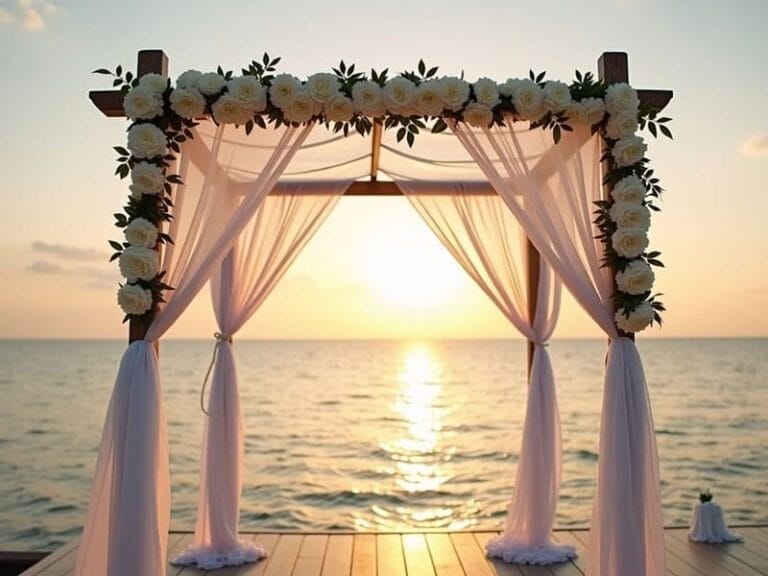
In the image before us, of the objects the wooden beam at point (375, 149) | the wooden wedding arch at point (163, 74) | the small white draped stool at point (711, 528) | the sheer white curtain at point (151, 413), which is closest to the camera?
the sheer white curtain at point (151, 413)

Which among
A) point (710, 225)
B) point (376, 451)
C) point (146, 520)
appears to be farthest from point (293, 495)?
point (710, 225)

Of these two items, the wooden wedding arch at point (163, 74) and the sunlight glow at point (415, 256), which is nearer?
the wooden wedding arch at point (163, 74)

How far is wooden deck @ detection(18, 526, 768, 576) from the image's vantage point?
3977 mm

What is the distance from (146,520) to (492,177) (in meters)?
2.03

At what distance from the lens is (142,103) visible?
3.15m

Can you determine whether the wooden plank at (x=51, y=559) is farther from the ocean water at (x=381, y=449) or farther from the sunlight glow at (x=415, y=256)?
the sunlight glow at (x=415, y=256)

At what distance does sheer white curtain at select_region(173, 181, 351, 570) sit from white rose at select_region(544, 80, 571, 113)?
1.45m

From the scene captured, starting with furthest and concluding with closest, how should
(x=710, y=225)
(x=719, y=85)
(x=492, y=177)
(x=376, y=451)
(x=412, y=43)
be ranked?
(x=710, y=225)
(x=376, y=451)
(x=719, y=85)
(x=412, y=43)
(x=492, y=177)

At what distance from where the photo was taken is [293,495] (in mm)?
10305

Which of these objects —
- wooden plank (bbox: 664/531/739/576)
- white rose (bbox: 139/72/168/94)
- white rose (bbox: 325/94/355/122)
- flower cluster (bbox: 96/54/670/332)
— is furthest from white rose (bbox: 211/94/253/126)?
wooden plank (bbox: 664/531/739/576)

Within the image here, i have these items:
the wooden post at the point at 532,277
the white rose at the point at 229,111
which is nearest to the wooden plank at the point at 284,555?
Answer: the wooden post at the point at 532,277

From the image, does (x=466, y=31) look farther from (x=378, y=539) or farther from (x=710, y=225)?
(x=710, y=225)

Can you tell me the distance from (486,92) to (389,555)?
8.62 feet

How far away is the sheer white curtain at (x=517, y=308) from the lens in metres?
4.26
